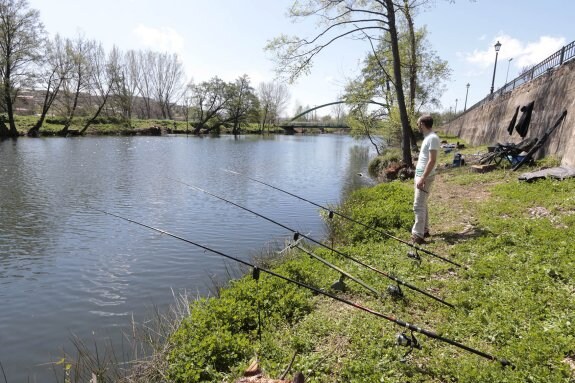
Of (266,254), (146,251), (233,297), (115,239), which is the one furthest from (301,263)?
(115,239)

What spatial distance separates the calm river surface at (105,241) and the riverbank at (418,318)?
237 cm

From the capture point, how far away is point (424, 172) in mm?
7406

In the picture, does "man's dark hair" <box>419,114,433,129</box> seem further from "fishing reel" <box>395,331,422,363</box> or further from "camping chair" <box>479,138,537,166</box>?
"camping chair" <box>479,138,537,166</box>

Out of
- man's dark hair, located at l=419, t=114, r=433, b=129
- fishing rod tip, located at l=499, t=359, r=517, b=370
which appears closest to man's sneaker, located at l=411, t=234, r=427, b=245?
man's dark hair, located at l=419, t=114, r=433, b=129

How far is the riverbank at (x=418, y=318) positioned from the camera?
3.98 metres

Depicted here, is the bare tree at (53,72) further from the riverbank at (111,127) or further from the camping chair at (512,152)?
the camping chair at (512,152)

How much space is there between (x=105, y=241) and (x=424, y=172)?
862 cm

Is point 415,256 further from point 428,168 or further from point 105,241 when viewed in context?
point 105,241

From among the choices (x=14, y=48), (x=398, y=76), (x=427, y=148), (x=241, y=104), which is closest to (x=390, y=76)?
(x=398, y=76)

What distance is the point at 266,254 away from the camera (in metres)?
9.85

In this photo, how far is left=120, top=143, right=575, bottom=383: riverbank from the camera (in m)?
3.98

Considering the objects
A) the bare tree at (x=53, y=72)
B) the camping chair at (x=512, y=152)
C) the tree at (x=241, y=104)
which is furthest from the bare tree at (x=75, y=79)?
the camping chair at (x=512, y=152)

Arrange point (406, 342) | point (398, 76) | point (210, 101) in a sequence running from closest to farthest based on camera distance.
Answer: point (406, 342) → point (398, 76) → point (210, 101)

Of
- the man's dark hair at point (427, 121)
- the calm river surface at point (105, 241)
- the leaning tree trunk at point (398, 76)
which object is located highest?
the leaning tree trunk at point (398, 76)
